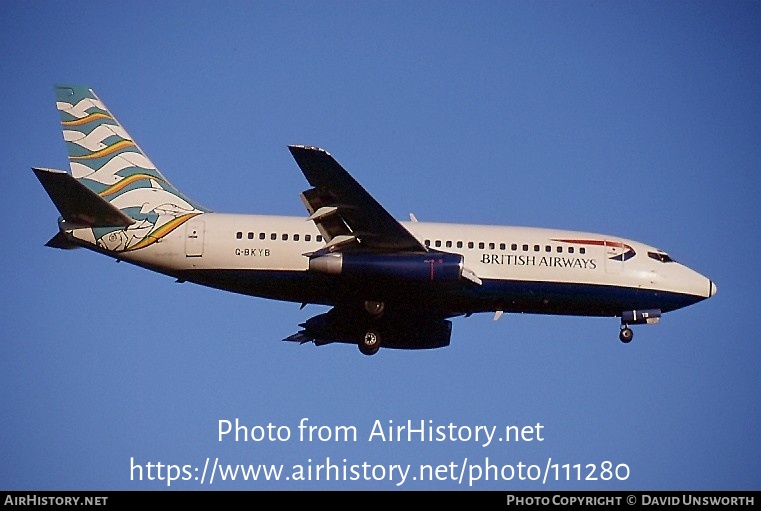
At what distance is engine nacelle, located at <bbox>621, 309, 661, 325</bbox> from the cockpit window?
6.20ft

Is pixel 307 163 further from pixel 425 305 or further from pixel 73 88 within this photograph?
pixel 73 88

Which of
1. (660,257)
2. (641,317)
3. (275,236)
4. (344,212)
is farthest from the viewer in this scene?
(660,257)

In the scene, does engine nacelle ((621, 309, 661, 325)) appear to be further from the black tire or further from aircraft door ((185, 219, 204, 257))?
aircraft door ((185, 219, 204, 257))

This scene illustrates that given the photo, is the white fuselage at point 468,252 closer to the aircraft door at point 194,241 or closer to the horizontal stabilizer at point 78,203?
the aircraft door at point 194,241

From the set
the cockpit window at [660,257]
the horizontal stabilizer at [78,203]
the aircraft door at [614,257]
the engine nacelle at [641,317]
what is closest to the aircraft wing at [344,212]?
the horizontal stabilizer at [78,203]

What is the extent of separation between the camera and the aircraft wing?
36.7 meters

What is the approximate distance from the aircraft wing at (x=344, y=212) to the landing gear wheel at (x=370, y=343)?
3.93 meters

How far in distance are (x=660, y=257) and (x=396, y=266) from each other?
10.1 metres

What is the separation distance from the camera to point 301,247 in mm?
40719

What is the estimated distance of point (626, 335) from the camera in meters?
42.6

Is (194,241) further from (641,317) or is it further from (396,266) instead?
(641,317)

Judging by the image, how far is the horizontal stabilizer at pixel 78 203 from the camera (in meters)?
37.6

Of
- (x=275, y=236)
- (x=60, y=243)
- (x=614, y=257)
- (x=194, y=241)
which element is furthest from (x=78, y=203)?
A: (x=614, y=257)
